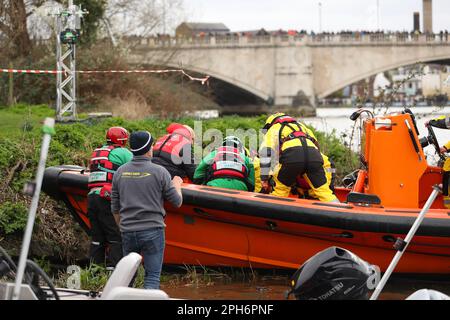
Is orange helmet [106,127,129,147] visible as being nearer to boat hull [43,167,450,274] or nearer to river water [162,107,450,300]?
boat hull [43,167,450,274]

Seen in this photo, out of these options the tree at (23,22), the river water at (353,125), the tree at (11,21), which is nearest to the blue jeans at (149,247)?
the river water at (353,125)

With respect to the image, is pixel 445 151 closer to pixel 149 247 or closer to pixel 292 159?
pixel 292 159

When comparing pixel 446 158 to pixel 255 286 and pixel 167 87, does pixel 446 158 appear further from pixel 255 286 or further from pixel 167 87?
pixel 167 87

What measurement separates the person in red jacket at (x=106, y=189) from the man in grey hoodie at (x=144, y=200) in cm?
144

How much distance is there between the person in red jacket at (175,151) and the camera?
28.6 ft

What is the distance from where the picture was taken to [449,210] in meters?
8.30

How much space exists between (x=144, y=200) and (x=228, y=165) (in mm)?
2204

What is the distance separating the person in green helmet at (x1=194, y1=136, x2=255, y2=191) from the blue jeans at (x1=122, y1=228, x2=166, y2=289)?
199cm

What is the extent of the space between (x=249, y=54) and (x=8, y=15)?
2501 cm

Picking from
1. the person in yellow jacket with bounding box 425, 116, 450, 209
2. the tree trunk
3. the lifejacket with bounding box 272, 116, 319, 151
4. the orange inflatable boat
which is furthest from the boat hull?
the tree trunk

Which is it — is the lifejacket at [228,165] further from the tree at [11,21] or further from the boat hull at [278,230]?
the tree at [11,21]

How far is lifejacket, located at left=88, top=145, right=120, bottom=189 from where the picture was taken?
850cm

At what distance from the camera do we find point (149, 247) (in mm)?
6984

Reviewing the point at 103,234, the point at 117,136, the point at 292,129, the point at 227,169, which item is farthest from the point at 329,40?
the point at 117,136
